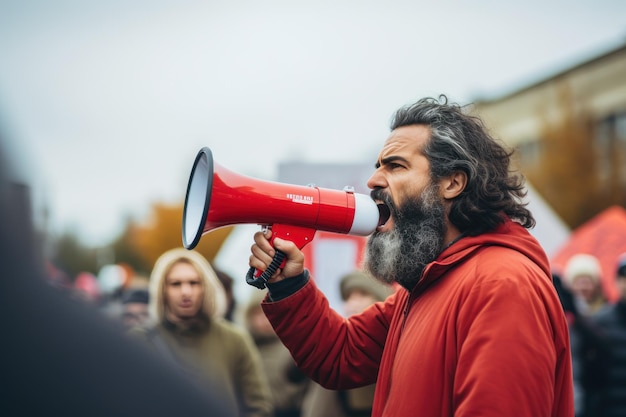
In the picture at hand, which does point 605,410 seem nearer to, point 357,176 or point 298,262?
point 357,176

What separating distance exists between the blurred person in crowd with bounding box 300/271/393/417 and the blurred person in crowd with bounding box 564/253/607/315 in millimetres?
2796

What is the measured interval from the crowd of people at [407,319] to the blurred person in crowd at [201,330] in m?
2.06

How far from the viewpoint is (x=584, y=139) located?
2397 cm

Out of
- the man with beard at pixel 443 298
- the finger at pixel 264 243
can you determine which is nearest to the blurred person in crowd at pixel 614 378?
the man with beard at pixel 443 298

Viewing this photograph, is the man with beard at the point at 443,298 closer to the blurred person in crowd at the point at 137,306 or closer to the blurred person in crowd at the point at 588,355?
the blurred person in crowd at the point at 588,355

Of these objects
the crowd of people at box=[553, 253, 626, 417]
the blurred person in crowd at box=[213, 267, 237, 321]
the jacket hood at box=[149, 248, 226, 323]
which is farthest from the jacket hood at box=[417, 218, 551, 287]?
the blurred person in crowd at box=[213, 267, 237, 321]

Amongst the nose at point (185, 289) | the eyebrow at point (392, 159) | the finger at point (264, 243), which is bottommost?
the nose at point (185, 289)

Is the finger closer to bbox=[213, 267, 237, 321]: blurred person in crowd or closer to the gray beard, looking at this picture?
the gray beard

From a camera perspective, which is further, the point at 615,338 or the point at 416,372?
the point at 615,338

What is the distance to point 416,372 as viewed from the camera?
205 centimetres

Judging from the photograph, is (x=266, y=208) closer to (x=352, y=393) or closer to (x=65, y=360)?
(x=65, y=360)

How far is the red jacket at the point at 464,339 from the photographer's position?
1.84 m

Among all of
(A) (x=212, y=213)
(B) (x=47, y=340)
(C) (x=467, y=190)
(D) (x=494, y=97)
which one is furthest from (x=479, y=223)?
(D) (x=494, y=97)

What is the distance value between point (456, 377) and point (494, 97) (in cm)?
3347
